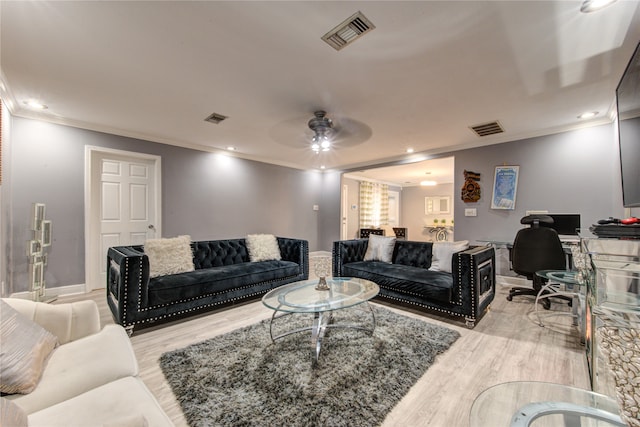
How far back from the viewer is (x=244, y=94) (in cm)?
274

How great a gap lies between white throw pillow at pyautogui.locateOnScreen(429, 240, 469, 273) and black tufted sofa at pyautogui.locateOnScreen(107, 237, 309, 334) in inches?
71.1

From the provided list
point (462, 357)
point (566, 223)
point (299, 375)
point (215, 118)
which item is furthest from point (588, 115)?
point (215, 118)

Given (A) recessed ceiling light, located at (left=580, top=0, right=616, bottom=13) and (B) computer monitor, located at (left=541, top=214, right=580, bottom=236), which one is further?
(B) computer monitor, located at (left=541, top=214, right=580, bottom=236)

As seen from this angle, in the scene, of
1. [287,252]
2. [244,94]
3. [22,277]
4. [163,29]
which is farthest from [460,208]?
[22,277]

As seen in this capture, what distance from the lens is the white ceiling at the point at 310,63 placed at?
1.66 meters

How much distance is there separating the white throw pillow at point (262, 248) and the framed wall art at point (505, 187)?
3.66 m

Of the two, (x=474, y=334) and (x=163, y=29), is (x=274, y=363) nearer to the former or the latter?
(x=474, y=334)

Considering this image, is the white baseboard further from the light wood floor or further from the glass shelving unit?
the glass shelving unit

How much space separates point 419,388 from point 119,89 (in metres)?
3.80

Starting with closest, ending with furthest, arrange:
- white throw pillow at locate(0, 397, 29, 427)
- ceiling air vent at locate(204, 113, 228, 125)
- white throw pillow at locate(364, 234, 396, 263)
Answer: white throw pillow at locate(0, 397, 29, 427)
ceiling air vent at locate(204, 113, 228, 125)
white throw pillow at locate(364, 234, 396, 263)

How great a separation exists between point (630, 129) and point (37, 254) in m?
5.77

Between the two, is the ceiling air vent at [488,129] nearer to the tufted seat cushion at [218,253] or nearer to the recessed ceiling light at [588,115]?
the recessed ceiling light at [588,115]

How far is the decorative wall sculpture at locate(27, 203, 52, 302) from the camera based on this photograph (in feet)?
10.0

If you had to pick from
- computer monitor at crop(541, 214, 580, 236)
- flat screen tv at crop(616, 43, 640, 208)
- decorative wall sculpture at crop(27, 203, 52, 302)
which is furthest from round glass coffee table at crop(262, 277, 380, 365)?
computer monitor at crop(541, 214, 580, 236)
